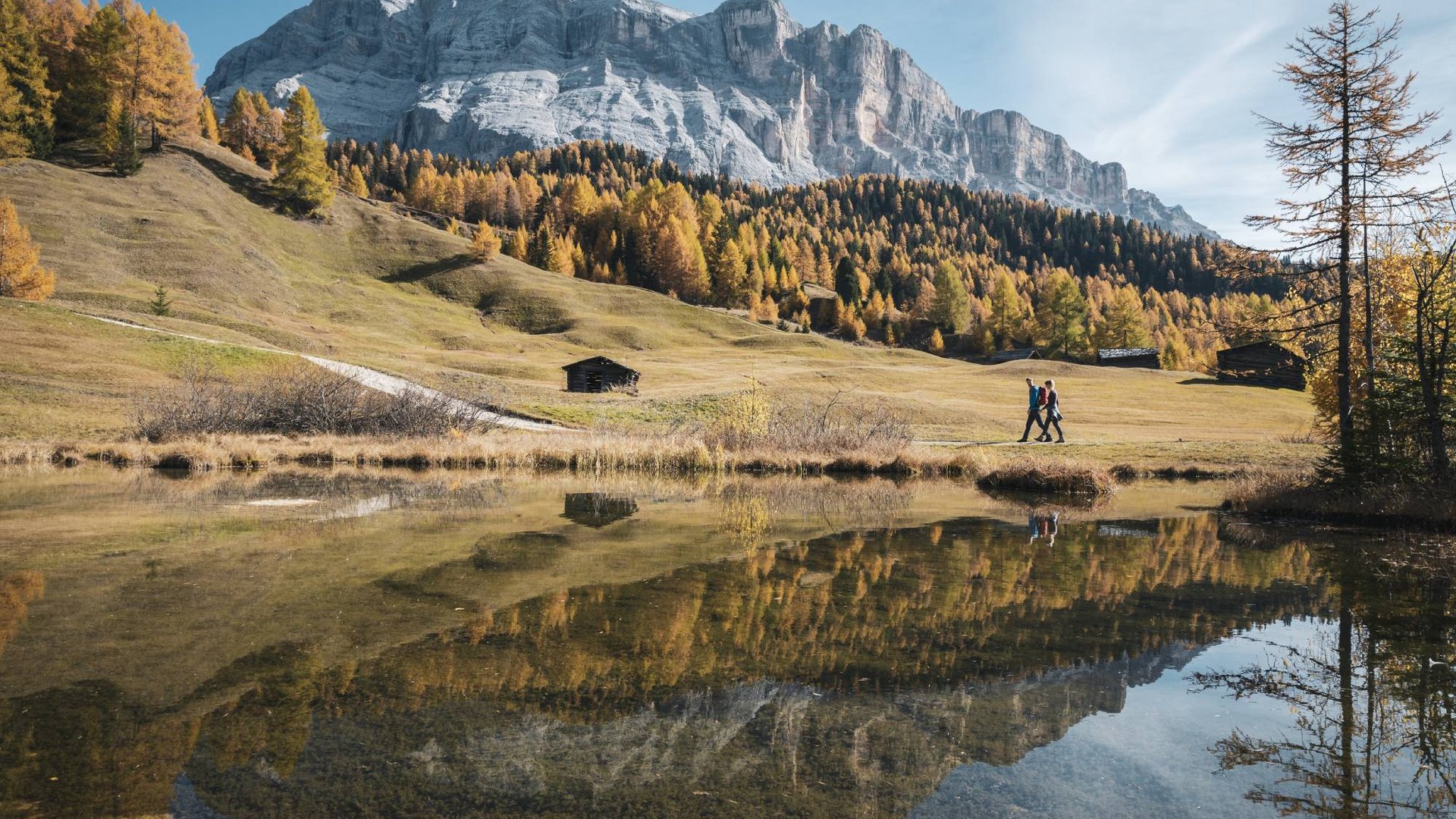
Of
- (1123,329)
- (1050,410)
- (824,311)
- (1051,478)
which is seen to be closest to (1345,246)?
(1051,478)

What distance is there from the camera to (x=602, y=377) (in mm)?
59344

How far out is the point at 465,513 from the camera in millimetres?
16875

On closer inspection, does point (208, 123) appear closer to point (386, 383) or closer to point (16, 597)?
point (386, 383)

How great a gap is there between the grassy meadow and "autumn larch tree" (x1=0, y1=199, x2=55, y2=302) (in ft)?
5.92

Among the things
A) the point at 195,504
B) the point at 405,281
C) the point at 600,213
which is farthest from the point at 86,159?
the point at 195,504

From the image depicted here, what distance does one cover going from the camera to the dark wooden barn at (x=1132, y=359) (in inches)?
3784

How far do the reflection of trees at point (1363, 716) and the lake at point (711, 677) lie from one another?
0.12 ft

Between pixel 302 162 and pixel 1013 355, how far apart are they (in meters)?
103

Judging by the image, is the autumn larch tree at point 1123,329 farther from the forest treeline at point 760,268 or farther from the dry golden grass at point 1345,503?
the dry golden grass at point 1345,503

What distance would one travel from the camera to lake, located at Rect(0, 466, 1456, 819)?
4.77 metres

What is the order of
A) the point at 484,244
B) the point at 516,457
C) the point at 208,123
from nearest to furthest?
the point at 516,457
the point at 484,244
the point at 208,123

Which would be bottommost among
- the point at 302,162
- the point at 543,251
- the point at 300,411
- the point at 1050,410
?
the point at 300,411

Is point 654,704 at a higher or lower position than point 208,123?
lower

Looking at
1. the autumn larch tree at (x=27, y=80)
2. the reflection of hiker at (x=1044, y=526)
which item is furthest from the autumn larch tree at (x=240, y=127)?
the reflection of hiker at (x=1044, y=526)
